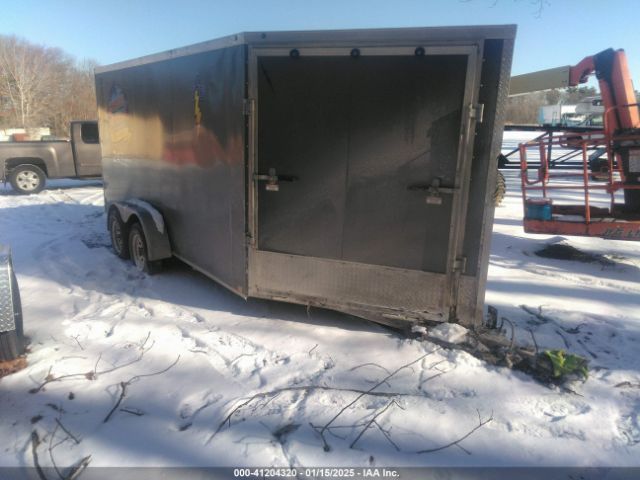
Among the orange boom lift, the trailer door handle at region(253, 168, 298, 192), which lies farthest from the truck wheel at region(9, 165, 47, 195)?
the orange boom lift

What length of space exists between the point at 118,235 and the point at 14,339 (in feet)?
10.5

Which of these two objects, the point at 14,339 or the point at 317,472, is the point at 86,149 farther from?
the point at 317,472

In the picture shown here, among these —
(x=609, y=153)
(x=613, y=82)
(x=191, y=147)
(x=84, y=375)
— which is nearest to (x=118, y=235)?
(x=191, y=147)

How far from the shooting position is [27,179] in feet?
39.9

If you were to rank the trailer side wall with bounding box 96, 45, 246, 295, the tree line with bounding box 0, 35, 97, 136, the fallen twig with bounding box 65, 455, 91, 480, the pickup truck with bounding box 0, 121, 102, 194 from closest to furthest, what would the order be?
the fallen twig with bounding box 65, 455, 91, 480 → the trailer side wall with bounding box 96, 45, 246, 295 → the pickup truck with bounding box 0, 121, 102, 194 → the tree line with bounding box 0, 35, 97, 136

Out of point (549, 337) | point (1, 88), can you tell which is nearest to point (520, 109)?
point (549, 337)

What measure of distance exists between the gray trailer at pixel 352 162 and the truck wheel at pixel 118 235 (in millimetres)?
2005

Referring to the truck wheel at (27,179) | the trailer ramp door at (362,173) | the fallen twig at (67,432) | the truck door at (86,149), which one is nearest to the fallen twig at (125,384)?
the fallen twig at (67,432)

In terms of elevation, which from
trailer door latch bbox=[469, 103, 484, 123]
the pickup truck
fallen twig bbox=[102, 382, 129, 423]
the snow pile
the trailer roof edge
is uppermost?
the trailer roof edge

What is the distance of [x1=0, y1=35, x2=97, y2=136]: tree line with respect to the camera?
50034mm

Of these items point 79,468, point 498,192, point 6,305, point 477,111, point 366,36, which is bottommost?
point 79,468

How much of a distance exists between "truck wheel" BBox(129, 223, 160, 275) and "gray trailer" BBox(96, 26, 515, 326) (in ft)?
4.28

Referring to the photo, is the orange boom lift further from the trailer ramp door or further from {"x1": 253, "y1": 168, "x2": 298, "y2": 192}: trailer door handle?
{"x1": 253, "y1": 168, "x2": 298, "y2": 192}: trailer door handle

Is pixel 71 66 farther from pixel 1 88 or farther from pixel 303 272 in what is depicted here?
pixel 303 272
